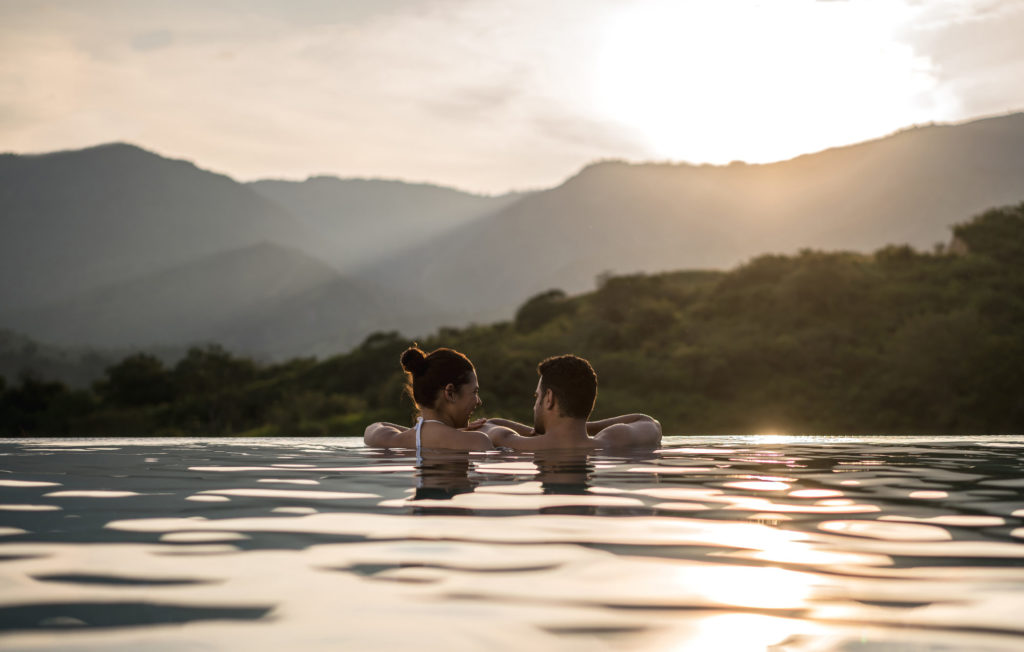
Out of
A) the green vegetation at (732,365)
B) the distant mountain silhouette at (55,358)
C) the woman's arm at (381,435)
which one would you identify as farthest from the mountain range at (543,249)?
the woman's arm at (381,435)

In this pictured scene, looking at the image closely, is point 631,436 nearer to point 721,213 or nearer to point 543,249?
point 721,213

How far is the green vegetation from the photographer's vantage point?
129ft

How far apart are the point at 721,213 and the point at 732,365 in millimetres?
100784

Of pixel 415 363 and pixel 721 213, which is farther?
pixel 721 213

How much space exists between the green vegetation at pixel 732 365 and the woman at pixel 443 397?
96.6 ft

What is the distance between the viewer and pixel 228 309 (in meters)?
168

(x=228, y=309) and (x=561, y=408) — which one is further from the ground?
(x=228, y=309)

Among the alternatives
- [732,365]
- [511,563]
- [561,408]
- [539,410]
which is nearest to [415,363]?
[539,410]

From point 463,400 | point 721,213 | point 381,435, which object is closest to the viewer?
point 463,400

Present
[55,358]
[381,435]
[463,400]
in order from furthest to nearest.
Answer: [55,358]
[381,435]
[463,400]

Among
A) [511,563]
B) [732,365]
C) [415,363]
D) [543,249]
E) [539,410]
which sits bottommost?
[511,563]

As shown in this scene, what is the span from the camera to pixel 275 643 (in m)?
2.68

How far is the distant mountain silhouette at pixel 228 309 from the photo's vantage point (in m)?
158

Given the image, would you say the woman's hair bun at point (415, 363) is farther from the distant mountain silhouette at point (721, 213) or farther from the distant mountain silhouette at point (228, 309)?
the distant mountain silhouette at point (228, 309)
